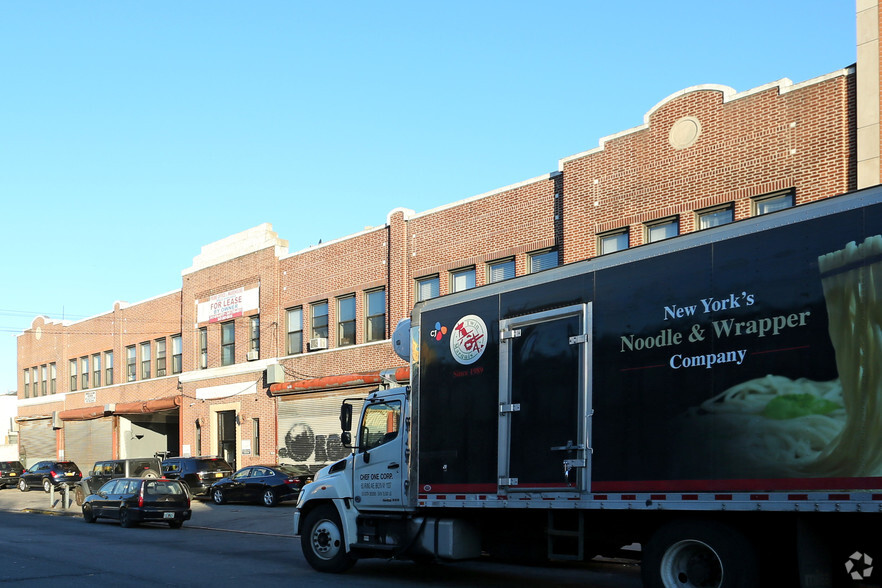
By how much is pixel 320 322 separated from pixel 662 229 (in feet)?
47.9

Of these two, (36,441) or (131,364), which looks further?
(36,441)

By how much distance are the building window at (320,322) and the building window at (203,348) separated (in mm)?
8147

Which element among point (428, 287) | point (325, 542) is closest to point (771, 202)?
point (428, 287)

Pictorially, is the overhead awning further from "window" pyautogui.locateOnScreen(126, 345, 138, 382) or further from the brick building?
"window" pyautogui.locateOnScreen(126, 345, 138, 382)

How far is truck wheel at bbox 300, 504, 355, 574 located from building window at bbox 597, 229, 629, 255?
38.9 feet

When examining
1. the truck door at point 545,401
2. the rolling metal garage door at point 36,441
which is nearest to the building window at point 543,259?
the truck door at point 545,401

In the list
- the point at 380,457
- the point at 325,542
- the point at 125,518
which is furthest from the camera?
the point at 125,518

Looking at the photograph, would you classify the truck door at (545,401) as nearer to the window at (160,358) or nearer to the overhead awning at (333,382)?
the overhead awning at (333,382)

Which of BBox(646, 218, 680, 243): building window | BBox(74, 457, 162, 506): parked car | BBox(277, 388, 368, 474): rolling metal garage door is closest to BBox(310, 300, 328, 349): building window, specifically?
BBox(277, 388, 368, 474): rolling metal garage door

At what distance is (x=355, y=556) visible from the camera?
44.0ft

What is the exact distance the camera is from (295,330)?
3481 cm

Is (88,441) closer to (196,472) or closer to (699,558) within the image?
(196,472)

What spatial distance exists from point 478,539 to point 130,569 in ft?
18.5

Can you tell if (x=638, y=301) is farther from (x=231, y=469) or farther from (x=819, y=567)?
(x=231, y=469)
